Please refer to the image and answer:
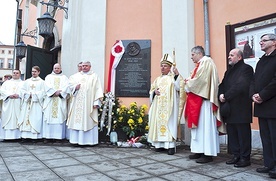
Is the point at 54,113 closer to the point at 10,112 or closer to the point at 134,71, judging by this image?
the point at 10,112

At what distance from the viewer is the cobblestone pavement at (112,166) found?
9.72ft

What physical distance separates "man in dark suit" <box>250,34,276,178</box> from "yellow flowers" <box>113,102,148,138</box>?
288cm

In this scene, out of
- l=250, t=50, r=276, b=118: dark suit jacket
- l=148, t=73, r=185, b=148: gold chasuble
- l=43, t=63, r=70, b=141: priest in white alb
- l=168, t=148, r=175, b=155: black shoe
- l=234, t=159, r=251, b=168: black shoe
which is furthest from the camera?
l=43, t=63, r=70, b=141: priest in white alb

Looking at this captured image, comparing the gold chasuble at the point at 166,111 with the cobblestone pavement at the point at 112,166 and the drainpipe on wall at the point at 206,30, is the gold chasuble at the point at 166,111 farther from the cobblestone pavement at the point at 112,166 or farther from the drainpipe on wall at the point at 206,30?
the drainpipe on wall at the point at 206,30

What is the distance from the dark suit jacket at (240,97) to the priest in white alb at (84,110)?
114 inches

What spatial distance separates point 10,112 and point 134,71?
3363 mm

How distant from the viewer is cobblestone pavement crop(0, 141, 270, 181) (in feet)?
9.72

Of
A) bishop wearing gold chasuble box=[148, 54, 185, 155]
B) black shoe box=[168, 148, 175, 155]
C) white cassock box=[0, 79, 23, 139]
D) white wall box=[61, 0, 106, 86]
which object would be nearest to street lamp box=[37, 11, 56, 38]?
white wall box=[61, 0, 106, 86]

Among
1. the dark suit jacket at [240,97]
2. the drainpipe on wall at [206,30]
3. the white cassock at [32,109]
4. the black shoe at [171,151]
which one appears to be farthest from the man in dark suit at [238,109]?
the white cassock at [32,109]

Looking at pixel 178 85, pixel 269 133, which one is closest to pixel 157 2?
pixel 178 85

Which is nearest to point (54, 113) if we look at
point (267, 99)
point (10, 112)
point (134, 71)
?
point (10, 112)

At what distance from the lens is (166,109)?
185 inches

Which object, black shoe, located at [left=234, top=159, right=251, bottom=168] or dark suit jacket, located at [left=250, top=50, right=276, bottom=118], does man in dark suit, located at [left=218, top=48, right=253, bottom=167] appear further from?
dark suit jacket, located at [left=250, top=50, right=276, bottom=118]

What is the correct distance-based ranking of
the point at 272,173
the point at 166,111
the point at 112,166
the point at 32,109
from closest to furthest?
the point at 272,173
the point at 112,166
the point at 166,111
the point at 32,109
